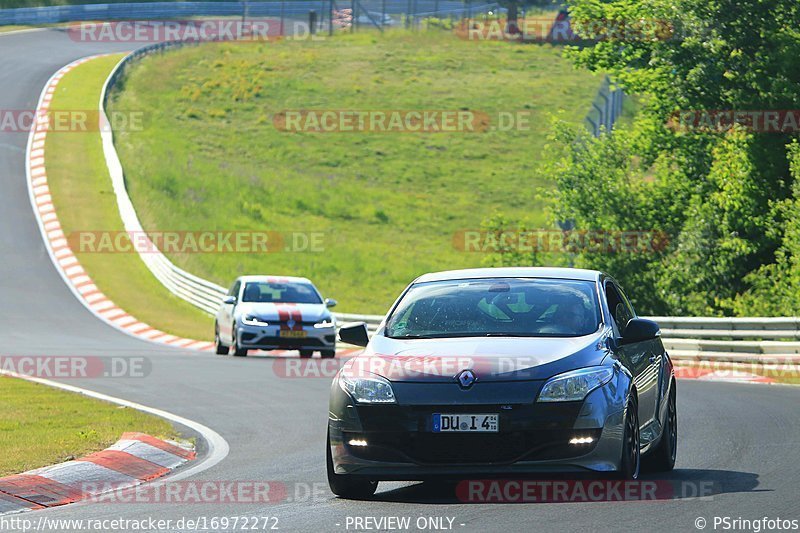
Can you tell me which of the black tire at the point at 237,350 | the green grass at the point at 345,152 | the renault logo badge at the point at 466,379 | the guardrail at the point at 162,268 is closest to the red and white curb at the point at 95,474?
the renault logo badge at the point at 466,379

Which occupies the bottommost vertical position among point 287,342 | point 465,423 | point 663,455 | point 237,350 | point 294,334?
point 237,350

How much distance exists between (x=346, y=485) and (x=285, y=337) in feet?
55.4

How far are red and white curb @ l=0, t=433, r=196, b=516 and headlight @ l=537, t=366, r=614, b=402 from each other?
3.30 metres

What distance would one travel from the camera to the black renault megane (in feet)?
28.4

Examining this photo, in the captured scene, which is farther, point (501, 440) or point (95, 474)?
point (95, 474)

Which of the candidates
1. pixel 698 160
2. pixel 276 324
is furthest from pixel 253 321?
pixel 698 160

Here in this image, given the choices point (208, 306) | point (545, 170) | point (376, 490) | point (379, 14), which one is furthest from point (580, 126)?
point (379, 14)

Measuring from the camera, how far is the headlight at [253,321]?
85.6 ft

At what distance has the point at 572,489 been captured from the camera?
9336mm

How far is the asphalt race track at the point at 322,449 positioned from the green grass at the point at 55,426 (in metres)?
0.77

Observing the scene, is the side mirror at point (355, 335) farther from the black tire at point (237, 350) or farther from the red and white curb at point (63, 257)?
the red and white curb at point (63, 257)

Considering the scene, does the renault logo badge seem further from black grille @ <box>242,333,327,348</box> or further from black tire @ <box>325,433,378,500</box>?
black grille @ <box>242,333,327,348</box>

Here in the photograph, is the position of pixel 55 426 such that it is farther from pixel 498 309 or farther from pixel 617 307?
pixel 617 307

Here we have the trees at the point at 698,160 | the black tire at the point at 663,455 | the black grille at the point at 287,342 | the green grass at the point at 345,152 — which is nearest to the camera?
the black tire at the point at 663,455
